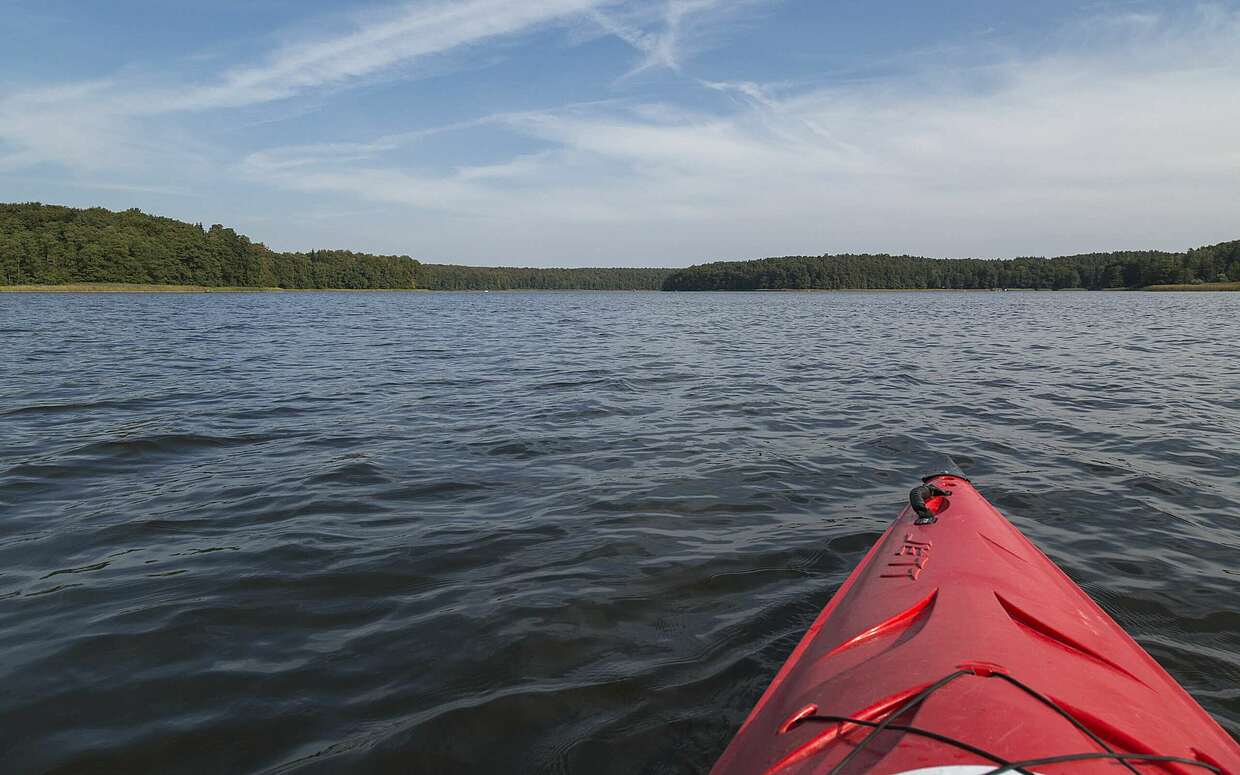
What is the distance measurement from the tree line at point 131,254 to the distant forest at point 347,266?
0.13 meters

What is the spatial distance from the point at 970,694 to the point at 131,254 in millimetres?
110003

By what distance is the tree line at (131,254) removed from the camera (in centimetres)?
7869

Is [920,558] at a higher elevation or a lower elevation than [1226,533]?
higher

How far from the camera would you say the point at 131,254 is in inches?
3477

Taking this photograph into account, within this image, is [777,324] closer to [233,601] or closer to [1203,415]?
[1203,415]

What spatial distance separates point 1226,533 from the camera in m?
5.82

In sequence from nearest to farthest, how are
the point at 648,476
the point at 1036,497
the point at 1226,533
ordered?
the point at 1226,533
the point at 1036,497
the point at 648,476

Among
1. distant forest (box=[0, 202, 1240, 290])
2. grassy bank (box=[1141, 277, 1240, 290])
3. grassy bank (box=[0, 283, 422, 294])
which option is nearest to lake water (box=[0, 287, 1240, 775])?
grassy bank (box=[0, 283, 422, 294])

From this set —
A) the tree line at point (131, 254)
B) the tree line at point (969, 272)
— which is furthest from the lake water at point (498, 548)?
the tree line at point (969, 272)

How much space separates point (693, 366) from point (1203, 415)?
32.6ft

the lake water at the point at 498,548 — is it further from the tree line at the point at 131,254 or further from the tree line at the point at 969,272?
the tree line at the point at 969,272

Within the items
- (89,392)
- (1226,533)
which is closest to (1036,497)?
(1226,533)

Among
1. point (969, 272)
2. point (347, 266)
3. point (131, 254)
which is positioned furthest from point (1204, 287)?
point (131, 254)

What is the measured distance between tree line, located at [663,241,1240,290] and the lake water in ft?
406
